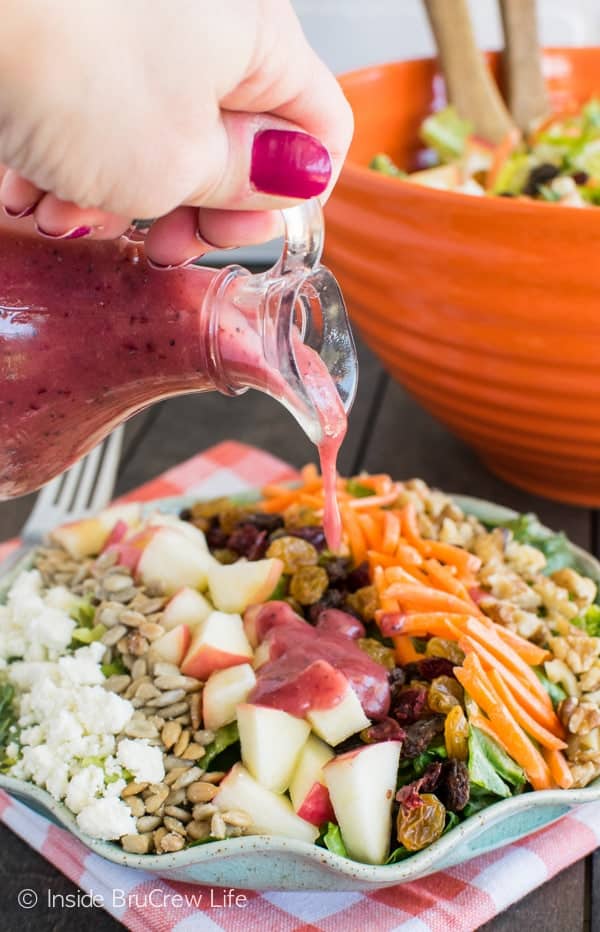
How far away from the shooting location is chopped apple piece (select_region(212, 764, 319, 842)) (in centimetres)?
92

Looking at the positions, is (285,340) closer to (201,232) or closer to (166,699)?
(201,232)

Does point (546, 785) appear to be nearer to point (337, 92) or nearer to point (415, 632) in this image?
point (415, 632)

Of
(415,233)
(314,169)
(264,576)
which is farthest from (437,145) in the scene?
(314,169)

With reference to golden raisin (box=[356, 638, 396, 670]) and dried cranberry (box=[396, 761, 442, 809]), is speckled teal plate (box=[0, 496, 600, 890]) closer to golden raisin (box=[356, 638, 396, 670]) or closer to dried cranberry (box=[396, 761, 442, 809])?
dried cranberry (box=[396, 761, 442, 809])

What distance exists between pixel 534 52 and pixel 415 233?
62 cm

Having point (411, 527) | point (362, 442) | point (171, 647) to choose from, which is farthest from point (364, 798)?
point (362, 442)

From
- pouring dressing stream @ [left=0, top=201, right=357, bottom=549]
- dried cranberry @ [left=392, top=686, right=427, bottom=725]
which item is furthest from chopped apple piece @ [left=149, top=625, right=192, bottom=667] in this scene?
pouring dressing stream @ [left=0, top=201, right=357, bottom=549]

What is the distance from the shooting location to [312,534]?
3.93ft

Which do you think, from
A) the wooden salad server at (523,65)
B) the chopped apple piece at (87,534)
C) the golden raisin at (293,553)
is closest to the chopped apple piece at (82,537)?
the chopped apple piece at (87,534)

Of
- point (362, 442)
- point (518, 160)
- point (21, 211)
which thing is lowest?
point (362, 442)

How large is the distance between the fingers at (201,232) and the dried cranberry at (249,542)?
48 centimetres

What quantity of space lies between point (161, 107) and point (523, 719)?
0.67m

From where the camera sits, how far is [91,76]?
1.69ft

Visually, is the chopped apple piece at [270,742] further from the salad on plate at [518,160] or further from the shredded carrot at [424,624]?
the salad on plate at [518,160]
